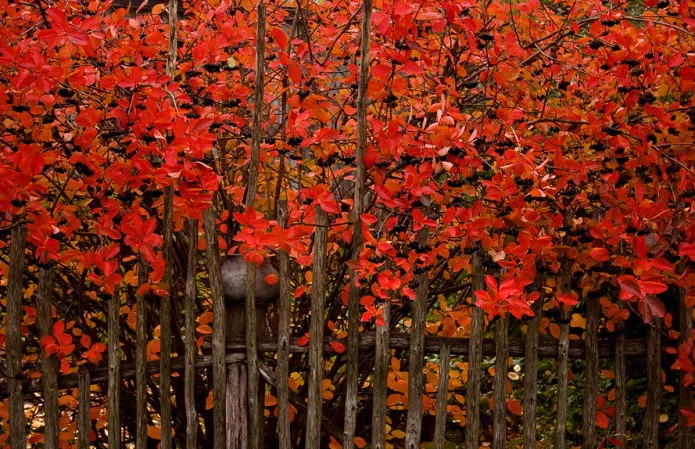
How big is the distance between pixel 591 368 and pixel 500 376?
346 mm

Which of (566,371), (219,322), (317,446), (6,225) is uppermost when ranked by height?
(6,225)

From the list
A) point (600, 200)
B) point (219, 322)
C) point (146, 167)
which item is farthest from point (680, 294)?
point (146, 167)

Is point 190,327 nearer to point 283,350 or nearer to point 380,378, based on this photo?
point 283,350

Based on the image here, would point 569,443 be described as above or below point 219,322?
below

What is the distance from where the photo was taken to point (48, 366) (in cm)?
261

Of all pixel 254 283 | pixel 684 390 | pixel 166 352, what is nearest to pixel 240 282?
pixel 254 283

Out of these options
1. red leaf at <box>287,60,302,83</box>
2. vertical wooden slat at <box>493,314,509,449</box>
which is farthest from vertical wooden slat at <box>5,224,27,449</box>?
vertical wooden slat at <box>493,314,509,449</box>

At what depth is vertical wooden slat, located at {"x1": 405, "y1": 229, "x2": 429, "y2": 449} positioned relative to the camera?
8.25ft

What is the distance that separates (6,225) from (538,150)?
1823 mm

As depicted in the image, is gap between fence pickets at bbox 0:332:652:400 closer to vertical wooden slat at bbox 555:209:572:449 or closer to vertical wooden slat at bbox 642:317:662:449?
vertical wooden slat at bbox 555:209:572:449

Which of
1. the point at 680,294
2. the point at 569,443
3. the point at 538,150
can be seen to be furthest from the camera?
the point at 569,443

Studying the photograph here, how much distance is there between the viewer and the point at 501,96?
2.76 m

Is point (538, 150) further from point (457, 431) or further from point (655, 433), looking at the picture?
point (457, 431)

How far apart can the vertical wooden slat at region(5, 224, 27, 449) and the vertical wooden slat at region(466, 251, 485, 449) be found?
5.04 ft
